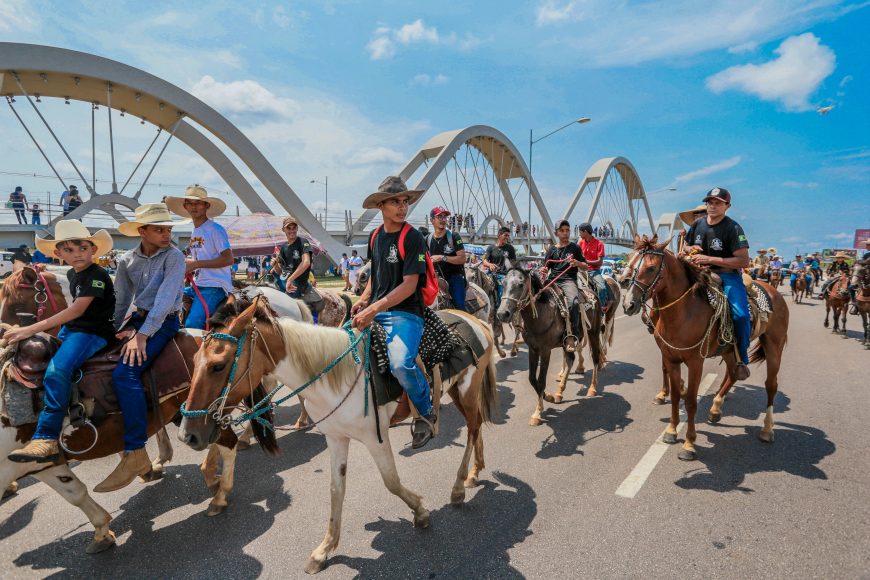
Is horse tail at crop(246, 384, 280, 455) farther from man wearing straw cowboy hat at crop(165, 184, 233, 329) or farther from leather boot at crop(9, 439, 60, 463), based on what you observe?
man wearing straw cowboy hat at crop(165, 184, 233, 329)

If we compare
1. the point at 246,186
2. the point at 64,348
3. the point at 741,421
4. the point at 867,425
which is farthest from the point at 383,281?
the point at 246,186

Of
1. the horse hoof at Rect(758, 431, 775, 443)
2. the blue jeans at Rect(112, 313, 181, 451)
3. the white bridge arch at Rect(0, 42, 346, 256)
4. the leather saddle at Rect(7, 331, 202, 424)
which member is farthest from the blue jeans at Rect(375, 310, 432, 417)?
the white bridge arch at Rect(0, 42, 346, 256)

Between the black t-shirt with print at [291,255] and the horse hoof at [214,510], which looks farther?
the black t-shirt with print at [291,255]

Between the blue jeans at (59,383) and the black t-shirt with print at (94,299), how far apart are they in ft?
0.36

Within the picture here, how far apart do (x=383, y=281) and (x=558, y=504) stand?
2492 mm

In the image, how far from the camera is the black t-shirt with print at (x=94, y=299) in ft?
10.6

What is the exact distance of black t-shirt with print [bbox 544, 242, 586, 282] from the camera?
723 centimetres

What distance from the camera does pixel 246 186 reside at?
97.6 feet

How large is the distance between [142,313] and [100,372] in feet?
1.75

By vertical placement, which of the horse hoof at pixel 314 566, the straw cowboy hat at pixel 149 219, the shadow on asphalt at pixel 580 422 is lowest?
the horse hoof at pixel 314 566

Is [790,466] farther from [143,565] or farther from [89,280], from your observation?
[89,280]

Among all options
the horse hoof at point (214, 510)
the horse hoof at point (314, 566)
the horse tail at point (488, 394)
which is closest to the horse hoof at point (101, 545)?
the horse hoof at point (214, 510)

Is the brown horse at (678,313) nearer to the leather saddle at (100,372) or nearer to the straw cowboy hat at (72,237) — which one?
the leather saddle at (100,372)

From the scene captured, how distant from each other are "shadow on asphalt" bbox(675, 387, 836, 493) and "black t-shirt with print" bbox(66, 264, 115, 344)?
5.22 m
